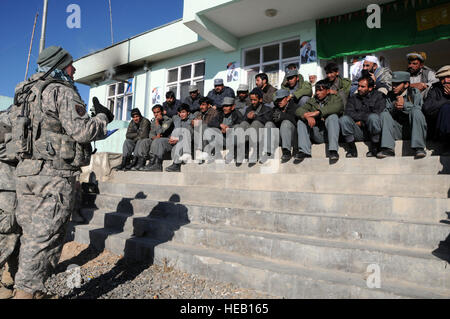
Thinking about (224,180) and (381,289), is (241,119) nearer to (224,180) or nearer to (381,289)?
(224,180)

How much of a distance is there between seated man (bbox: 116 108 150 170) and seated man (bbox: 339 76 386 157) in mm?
4317

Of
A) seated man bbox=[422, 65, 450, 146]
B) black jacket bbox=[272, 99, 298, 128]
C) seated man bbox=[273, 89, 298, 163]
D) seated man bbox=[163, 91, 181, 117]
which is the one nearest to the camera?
seated man bbox=[422, 65, 450, 146]

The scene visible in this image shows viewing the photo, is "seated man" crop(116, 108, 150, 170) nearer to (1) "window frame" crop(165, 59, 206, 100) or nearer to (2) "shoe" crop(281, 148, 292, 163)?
(1) "window frame" crop(165, 59, 206, 100)

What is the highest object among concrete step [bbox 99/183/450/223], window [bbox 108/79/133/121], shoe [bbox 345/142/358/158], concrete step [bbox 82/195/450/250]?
window [bbox 108/79/133/121]

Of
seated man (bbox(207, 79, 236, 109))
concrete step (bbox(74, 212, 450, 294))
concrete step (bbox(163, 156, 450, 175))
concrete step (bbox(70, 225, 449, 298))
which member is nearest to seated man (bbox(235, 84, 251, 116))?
seated man (bbox(207, 79, 236, 109))

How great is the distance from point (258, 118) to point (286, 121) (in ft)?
2.01

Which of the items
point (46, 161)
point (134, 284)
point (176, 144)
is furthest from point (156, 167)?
point (46, 161)

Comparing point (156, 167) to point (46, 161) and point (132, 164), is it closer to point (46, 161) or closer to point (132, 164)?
point (132, 164)

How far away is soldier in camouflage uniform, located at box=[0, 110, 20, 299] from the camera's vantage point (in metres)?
2.65

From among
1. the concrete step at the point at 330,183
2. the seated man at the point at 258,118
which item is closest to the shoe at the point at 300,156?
the concrete step at the point at 330,183

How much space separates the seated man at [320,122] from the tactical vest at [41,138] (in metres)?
3.22

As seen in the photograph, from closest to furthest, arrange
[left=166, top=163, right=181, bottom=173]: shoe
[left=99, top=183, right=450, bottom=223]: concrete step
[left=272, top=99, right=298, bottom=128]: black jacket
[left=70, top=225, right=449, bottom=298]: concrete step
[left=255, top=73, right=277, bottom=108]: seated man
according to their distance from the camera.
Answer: [left=70, top=225, right=449, bottom=298]: concrete step → [left=99, top=183, right=450, bottom=223]: concrete step → [left=272, top=99, right=298, bottom=128]: black jacket → [left=166, top=163, right=181, bottom=173]: shoe → [left=255, top=73, right=277, bottom=108]: seated man

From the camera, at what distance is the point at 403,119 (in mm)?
4152
